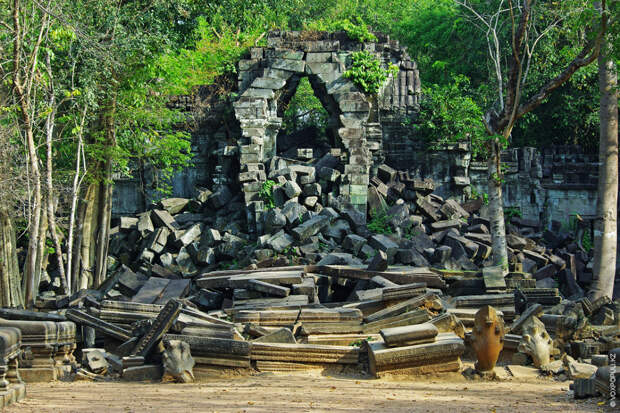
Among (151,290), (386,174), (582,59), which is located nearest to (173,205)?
(151,290)

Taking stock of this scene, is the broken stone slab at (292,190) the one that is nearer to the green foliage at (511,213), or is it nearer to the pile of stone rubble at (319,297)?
the pile of stone rubble at (319,297)

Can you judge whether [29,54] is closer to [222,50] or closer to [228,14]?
[228,14]

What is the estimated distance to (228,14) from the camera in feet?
54.2

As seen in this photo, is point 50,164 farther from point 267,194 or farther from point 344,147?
point 344,147

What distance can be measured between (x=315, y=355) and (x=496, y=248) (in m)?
5.33

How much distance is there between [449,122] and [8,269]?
11.5 meters

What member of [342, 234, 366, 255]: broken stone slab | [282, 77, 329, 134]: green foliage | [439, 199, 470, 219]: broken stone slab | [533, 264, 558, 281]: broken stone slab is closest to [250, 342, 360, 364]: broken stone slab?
[342, 234, 366, 255]: broken stone slab

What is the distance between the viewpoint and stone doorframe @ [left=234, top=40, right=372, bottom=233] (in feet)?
52.7

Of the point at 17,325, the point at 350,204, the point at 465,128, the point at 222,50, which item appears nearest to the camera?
the point at 17,325

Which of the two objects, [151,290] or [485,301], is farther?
[151,290]

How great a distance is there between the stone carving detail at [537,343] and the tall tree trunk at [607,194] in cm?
367

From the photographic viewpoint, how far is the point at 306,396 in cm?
738

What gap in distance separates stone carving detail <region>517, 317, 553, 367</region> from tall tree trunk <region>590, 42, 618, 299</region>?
3.67m

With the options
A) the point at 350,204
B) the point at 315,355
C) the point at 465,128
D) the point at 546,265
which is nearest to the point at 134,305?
the point at 315,355
